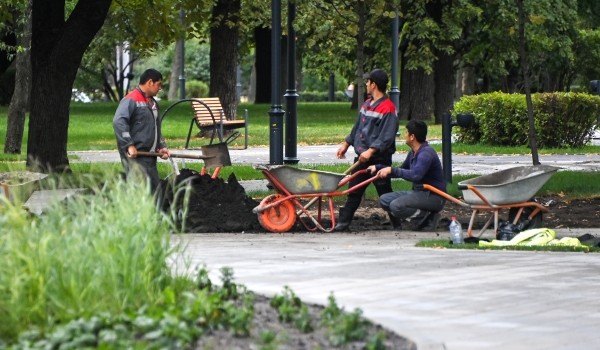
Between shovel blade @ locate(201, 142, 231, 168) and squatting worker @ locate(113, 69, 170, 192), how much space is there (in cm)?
138

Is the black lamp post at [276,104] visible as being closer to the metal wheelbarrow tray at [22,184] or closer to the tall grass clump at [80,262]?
the metal wheelbarrow tray at [22,184]

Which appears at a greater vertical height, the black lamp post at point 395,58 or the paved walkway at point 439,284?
the black lamp post at point 395,58

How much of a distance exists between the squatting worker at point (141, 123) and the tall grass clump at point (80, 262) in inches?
229

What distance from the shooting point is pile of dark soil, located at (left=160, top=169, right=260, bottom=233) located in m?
15.1

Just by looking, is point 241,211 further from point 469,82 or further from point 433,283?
point 469,82

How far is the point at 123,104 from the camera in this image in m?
14.8

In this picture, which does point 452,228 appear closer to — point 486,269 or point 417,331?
point 486,269

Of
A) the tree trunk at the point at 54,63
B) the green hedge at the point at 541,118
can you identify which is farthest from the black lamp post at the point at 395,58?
the tree trunk at the point at 54,63

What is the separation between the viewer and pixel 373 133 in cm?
1511

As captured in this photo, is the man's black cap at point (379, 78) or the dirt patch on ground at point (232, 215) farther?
the dirt patch on ground at point (232, 215)

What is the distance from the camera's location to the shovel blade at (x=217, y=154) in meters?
16.3

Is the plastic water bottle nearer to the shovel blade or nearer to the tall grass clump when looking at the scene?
the shovel blade

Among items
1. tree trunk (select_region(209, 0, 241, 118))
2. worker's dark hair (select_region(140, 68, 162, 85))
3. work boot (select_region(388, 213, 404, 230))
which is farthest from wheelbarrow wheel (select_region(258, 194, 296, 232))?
tree trunk (select_region(209, 0, 241, 118))

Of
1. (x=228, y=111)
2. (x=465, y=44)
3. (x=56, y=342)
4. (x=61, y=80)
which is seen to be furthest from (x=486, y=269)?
(x=465, y=44)
